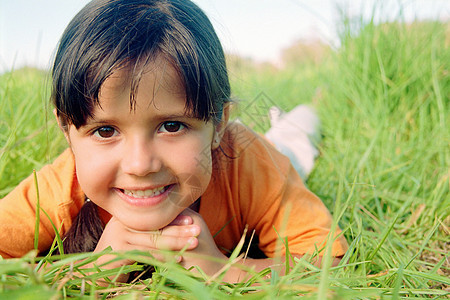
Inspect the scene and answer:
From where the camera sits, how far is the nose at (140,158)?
0.93 meters

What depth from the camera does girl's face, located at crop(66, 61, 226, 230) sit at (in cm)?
93

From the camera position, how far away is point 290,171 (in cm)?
144

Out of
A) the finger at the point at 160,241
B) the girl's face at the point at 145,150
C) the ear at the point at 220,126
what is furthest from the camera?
the ear at the point at 220,126

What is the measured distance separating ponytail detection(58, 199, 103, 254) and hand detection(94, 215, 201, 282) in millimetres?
130

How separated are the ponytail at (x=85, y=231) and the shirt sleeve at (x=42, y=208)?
43 mm

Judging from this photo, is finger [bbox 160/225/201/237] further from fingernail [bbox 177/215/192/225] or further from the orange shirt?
the orange shirt

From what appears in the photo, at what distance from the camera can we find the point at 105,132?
3.26ft

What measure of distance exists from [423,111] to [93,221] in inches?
67.6

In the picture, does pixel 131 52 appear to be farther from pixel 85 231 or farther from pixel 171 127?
pixel 85 231

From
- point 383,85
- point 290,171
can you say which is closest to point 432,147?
point 383,85

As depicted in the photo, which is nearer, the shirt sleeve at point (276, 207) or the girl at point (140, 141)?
the girl at point (140, 141)

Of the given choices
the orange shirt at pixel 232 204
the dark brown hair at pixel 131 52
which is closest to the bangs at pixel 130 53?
the dark brown hair at pixel 131 52

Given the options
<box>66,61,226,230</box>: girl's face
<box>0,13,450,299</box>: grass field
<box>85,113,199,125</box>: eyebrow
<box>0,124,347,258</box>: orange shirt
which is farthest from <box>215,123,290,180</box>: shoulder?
<box>85,113,199,125</box>: eyebrow

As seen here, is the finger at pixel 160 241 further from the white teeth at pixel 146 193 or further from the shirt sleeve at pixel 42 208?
the shirt sleeve at pixel 42 208
